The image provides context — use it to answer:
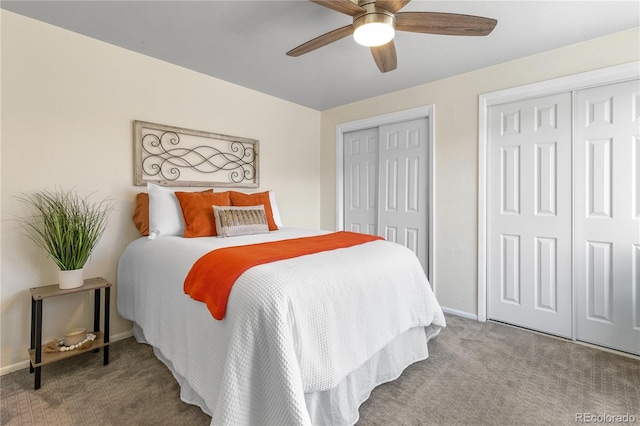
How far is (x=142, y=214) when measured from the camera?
2385mm

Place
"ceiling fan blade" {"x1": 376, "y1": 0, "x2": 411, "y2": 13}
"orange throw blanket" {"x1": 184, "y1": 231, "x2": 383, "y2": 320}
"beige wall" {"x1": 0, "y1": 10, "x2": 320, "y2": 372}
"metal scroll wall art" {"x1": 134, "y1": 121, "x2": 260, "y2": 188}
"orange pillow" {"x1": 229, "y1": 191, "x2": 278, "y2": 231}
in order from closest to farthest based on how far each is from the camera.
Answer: "orange throw blanket" {"x1": 184, "y1": 231, "x2": 383, "y2": 320} < "ceiling fan blade" {"x1": 376, "y1": 0, "x2": 411, "y2": 13} < "beige wall" {"x1": 0, "y1": 10, "x2": 320, "y2": 372} < "metal scroll wall art" {"x1": 134, "y1": 121, "x2": 260, "y2": 188} < "orange pillow" {"x1": 229, "y1": 191, "x2": 278, "y2": 231}

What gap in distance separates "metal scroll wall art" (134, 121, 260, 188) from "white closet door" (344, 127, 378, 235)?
1.24 meters

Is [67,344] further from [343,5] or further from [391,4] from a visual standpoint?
[391,4]

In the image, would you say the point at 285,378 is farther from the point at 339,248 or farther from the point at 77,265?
the point at 77,265

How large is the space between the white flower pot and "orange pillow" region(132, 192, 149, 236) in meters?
0.50

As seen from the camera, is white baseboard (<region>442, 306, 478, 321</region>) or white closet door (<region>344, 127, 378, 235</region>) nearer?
white baseboard (<region>442, 306, 478, 321</region>)

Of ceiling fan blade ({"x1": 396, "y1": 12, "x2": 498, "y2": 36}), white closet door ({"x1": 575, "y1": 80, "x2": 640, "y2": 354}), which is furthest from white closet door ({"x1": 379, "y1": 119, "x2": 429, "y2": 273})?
ceiling fan blade ({"x1": 396, "y1": 12, "x2": 498, "y2": 36})

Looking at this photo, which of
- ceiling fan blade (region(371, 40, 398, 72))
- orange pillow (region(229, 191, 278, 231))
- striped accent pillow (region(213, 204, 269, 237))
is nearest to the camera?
ceiling fan blade (region(371, 40, 398, 72))

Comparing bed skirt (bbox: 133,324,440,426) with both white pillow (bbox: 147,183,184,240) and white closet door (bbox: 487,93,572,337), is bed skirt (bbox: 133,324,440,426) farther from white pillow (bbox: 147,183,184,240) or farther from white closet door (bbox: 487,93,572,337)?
white closet door (bbox: 487,93,572,337)

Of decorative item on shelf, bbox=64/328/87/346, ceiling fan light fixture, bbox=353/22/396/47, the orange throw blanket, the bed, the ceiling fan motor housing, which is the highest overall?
the ceiling fan motor housing

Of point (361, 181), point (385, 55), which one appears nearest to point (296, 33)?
point (385, 55)

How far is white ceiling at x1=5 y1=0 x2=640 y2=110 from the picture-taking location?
1895mm

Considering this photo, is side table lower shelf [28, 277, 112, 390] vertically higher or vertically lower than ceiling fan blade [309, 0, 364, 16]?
lower

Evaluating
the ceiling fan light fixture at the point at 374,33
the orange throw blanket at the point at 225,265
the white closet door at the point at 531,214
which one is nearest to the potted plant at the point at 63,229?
the orange throw blanket at the point at 225,265
